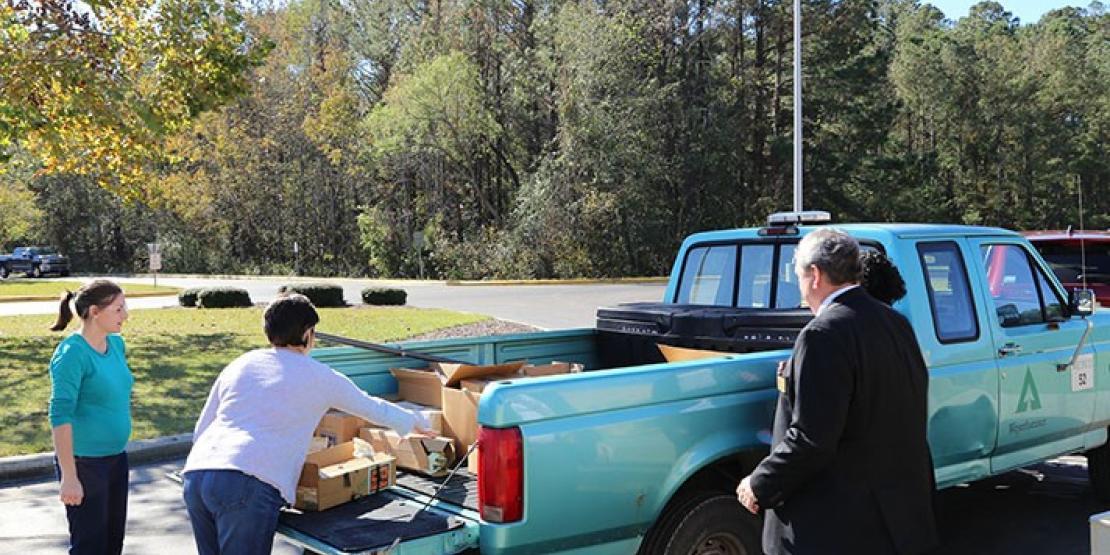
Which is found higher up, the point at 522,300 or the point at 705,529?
the point at 705,529

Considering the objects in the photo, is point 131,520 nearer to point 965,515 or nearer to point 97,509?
point 97,509

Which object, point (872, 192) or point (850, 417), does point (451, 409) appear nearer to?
point (850, 417)

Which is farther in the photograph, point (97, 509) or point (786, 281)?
point (786, 281)

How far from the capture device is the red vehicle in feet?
29.8

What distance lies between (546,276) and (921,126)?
107 ft

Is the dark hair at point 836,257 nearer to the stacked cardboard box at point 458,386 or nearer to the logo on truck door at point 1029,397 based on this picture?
the stacked cardboard box at point 458,386

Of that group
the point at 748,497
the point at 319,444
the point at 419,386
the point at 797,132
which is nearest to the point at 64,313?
the point at 319,444

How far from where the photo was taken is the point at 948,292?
4.86 meters

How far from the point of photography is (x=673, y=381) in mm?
3668

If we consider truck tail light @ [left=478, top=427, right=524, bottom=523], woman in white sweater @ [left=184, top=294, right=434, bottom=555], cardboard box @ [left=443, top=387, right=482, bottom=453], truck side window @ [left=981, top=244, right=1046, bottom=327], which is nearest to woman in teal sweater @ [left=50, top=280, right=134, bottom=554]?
woman in white sweater @ [left=184, top=294, right=434, bottom=555]

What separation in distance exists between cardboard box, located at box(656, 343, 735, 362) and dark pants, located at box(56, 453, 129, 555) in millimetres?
2882

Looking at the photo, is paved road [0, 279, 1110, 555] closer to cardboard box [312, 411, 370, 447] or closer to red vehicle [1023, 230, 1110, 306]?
cardboard box [312, 411, 370, 447]

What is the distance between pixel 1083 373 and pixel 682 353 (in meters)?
2.54

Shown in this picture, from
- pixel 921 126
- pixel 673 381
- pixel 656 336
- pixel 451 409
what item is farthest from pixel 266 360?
pixel 921 126
